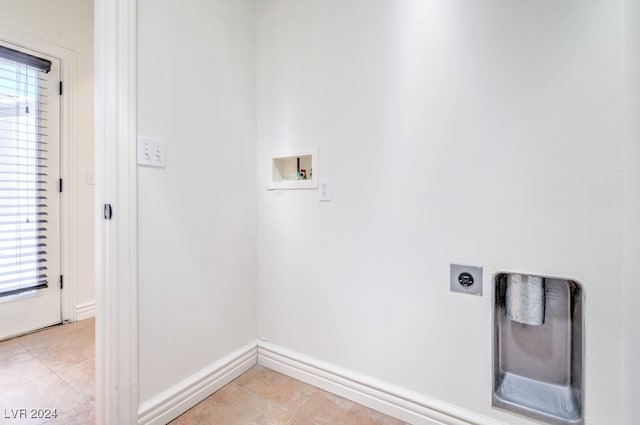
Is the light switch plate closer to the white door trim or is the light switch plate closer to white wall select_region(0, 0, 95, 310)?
the white door trim

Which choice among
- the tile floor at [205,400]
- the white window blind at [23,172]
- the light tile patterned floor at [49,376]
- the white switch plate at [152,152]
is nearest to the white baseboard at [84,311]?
the light tile patterned floor at [49,376]

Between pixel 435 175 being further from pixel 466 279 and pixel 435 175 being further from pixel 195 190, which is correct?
pixel 195 190

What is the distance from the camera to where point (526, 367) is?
117 centimetres

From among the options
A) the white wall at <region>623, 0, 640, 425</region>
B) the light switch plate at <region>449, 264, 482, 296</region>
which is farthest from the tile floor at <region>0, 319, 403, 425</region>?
the white wall at <region>623, 0, 640, 425</region>

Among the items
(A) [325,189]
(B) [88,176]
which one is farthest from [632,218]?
(B) [88,176]

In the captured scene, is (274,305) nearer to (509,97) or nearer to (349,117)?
(349,117)

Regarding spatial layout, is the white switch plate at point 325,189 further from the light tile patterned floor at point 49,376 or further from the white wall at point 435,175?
the light tile patterned floor at point 49,376

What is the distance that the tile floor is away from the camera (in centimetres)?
129

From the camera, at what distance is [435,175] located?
124 cm

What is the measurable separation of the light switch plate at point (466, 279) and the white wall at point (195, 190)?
1.15 m

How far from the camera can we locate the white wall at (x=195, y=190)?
1.24 meters

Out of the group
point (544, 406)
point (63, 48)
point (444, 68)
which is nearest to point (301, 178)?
point (444, 68)

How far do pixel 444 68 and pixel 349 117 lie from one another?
18.6 inches

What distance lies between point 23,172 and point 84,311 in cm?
122
